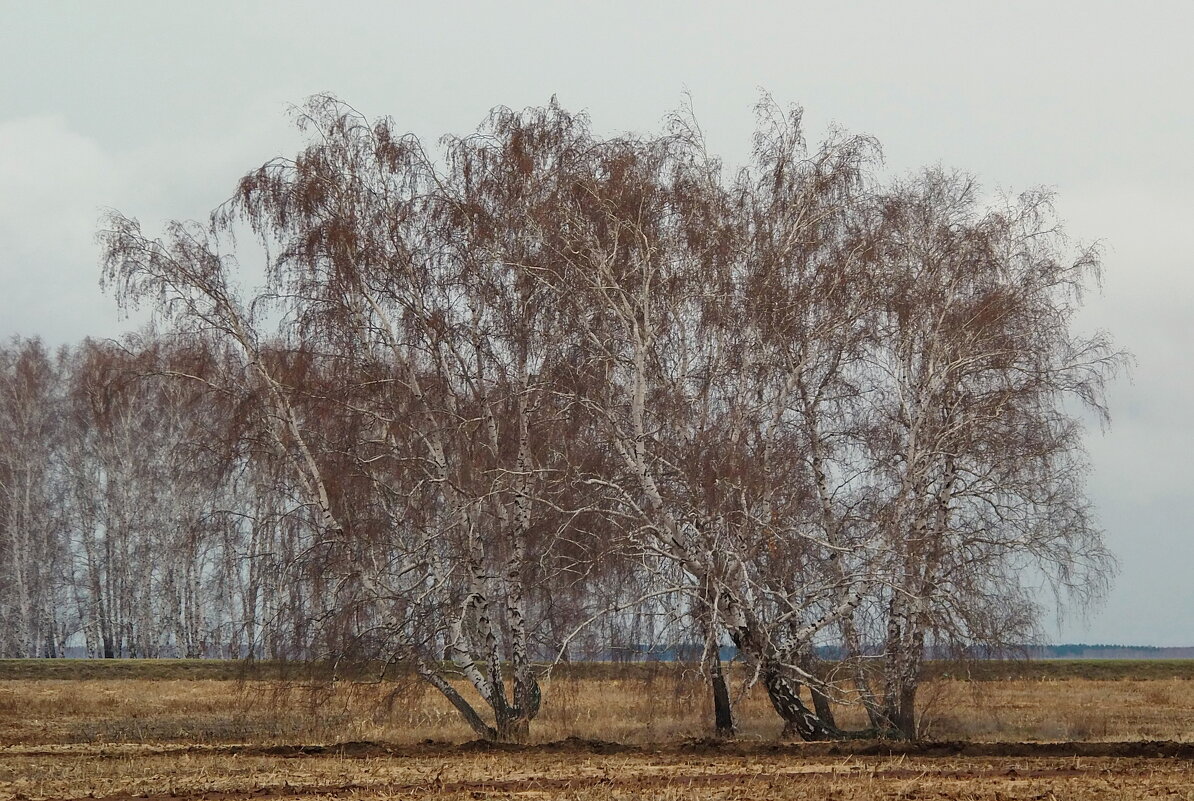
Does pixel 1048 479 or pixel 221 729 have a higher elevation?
pixel 1048 479

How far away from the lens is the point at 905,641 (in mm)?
21094

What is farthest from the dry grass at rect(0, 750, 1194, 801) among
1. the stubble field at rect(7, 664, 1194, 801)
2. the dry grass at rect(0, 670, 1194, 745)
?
the dry grass at rect(0, 670, 1194, 745)

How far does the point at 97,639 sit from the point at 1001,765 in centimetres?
3883

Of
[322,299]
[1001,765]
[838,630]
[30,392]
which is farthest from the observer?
[30,392]

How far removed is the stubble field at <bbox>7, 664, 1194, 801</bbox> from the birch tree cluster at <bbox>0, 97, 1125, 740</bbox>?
115 centimetres

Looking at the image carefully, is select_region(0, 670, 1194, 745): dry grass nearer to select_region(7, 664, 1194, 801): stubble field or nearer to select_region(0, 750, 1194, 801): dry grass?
select_region(7, 664, 1194, 801): stubble field

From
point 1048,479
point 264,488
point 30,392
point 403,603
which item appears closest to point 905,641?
point 1048,479

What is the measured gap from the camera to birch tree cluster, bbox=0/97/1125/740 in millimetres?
19984

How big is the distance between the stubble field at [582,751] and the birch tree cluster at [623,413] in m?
1.15

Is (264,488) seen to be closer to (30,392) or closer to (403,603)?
(403,603)

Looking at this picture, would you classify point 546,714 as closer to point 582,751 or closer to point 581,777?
point 582,751

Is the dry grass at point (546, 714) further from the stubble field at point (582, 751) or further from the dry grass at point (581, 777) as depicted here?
the dry grass at point (581, 777)

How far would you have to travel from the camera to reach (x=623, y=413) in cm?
2127

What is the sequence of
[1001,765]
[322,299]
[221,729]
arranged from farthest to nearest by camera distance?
[221,729] < [322,299] < [1001,765]
